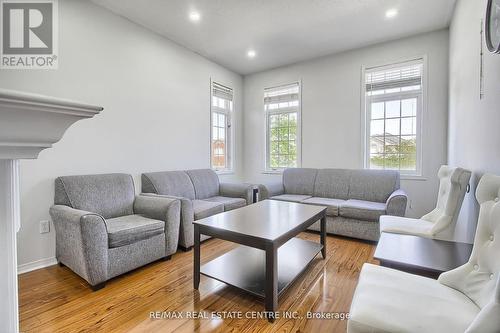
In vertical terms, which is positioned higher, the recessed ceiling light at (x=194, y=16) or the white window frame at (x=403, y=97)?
the recessed ceiling light at (x=194, y=16)

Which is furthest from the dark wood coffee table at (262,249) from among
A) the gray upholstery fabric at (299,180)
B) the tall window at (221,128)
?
the tall window at (221,128)

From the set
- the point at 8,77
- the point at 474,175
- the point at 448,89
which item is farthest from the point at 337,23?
the point at 8,77

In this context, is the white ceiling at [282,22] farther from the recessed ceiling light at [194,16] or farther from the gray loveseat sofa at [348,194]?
the gray loveseat sofa at [348,194]

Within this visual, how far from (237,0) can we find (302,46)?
146 cm

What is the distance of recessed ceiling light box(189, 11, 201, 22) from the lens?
2844 mm

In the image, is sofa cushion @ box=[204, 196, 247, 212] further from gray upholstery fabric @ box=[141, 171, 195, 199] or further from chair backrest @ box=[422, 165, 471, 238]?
chair backrest @ box=[422, 165, 471, 238]

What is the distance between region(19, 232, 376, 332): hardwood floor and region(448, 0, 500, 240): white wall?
121cm

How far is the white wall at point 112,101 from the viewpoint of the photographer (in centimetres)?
230

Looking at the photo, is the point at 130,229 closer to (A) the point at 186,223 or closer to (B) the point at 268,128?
(A) the point at 186,223

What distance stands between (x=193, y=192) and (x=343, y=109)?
2.70m

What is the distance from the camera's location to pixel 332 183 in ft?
12.6

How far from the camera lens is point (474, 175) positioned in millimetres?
1820

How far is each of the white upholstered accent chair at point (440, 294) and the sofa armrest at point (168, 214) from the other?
1.86 meters
